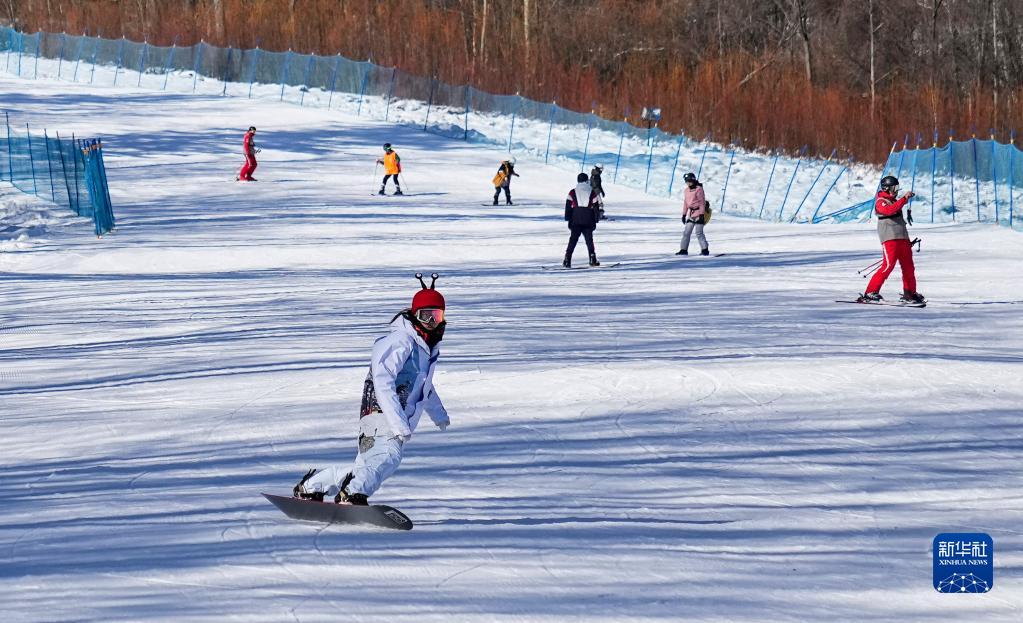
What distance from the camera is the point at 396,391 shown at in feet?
21.5

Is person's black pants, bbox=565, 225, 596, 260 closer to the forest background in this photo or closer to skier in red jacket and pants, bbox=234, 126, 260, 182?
skier in red jacket and pants, bbox=234, 126, 260, 182

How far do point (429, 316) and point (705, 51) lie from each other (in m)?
52.6

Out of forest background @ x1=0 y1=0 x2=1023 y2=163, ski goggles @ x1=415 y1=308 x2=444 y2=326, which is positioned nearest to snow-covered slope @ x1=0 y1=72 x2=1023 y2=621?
ski goggles @ x1=415 y1=308 x2=444 y2=326

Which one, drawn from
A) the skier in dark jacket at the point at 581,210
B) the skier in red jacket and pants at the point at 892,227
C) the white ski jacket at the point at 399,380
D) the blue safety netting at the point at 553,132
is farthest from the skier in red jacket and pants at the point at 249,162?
the white ski jacket at the point at 399,380

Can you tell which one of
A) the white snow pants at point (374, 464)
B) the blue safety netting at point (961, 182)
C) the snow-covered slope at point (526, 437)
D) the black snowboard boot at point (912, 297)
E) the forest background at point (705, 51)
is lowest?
the snow-covered slope at point (526, 437)

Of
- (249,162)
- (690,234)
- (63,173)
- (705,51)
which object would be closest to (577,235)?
(690,234)

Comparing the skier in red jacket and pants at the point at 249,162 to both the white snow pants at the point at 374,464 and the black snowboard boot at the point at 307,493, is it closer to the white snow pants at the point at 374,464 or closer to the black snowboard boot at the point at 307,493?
the black snowboard boot at the point at 307,493

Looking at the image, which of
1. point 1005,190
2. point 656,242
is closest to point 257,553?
point 656,242

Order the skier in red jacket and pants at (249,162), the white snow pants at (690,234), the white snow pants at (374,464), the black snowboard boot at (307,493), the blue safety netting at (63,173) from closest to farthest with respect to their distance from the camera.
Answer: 1. the white snow pants at (374,464)
2. the black snowboard boot at (307,493)
3. the white snow pants at (690,234)
4. the blue safety netting at (63,173)
5. the skier in red jacket and pants at (249,162)

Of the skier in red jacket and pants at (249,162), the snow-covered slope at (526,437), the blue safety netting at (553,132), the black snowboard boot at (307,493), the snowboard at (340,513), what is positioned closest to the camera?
the snow-covered slope at (526,437)

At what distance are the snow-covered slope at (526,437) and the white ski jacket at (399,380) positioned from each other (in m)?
0.61

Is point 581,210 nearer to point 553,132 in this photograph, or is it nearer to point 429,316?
point 429,316

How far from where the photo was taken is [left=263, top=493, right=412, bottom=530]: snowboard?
6.75 meters

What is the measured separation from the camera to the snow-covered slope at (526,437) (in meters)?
6.00
